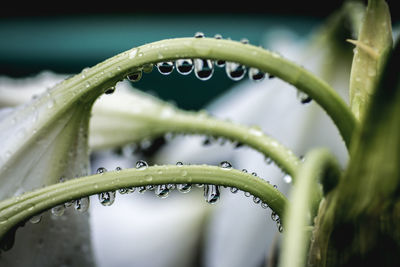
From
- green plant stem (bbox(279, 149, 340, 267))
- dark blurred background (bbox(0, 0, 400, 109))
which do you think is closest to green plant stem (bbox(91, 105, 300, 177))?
green plant stem (bbox(279, 149, 340, 267))

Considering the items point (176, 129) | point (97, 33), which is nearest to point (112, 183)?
point (176, 129)

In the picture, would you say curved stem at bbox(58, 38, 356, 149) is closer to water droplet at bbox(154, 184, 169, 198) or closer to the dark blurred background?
water droplet at bbox(154, 184, 169, 198)

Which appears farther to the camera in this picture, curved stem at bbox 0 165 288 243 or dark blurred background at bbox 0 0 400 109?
dark blurred background at bbox 0 0 400 109

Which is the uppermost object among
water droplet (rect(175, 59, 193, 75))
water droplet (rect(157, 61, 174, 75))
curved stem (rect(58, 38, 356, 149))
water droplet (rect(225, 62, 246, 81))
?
water droplet (rect(225, 62, 246, 81))

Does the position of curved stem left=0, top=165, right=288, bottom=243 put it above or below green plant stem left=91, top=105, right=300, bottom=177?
below

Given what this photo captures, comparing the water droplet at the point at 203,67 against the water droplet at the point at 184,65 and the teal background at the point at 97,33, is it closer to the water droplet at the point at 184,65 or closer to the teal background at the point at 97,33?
the water droplet at the point at 184,65

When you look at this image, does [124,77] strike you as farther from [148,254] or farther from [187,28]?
[187,28]

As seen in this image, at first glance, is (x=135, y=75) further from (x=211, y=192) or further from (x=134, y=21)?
(x=134, y=21)
